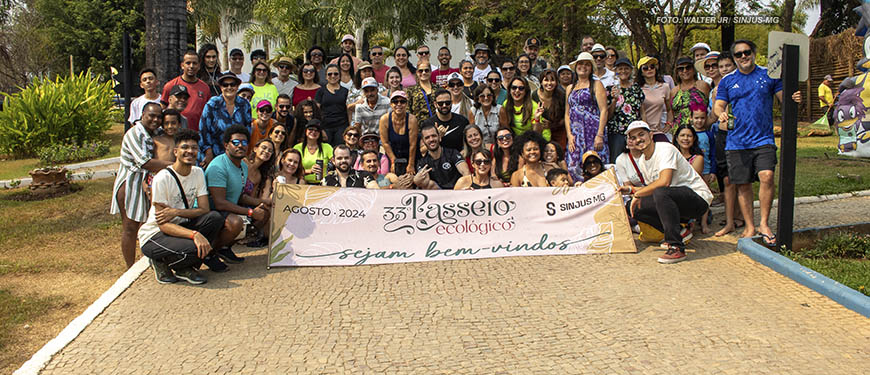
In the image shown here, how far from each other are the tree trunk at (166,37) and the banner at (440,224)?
452 centimetres

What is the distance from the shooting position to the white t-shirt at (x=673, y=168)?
6.54 metres

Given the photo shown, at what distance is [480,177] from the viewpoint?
750 cm

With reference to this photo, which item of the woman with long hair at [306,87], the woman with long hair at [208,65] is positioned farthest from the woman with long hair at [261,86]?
the woman with long hair at [208,65]

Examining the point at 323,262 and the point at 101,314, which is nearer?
the point at 101,314

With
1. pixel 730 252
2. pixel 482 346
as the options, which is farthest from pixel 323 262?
pixel 730 252

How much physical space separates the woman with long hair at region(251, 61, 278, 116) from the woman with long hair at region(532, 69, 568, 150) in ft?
11.1

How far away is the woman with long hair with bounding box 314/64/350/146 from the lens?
878 centimetres

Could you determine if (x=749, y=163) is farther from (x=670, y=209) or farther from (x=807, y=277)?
(x=807, y=277)

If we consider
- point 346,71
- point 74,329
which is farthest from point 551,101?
point 74,329

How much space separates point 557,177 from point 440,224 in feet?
4.74

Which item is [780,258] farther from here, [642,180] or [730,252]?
[642,180]

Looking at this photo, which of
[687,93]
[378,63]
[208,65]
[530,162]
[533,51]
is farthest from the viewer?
[533,51]

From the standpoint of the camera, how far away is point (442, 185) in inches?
310

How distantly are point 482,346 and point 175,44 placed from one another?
7755mm
